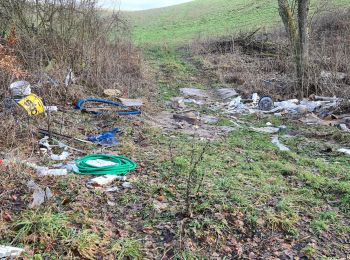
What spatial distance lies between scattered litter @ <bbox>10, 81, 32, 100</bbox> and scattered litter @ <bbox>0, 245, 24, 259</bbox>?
13.0 ft

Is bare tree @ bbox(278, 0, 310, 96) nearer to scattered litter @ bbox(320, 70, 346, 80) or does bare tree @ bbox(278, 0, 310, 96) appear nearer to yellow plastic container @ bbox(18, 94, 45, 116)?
scattered litter @ bbox(320, 70, 346, 80)

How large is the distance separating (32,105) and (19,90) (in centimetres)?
51

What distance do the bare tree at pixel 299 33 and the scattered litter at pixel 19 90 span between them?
6546 mm

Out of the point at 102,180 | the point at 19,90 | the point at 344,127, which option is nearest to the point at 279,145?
the point at 344,127

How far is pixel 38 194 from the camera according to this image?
11.0ft

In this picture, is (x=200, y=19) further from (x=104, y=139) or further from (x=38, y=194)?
(x=38, y=194)

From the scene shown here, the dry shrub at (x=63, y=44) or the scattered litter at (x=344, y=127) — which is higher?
the dry shrub at (x=63, y=44)

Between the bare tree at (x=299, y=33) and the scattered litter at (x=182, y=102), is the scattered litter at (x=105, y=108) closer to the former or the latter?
the scattered litter at (x=182, y=102)

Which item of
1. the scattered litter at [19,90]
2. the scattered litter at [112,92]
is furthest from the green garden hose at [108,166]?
the scattered litter at [112,92]

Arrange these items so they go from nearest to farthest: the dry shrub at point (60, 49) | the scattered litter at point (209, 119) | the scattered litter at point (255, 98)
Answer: the dry shrub at point (60, 49) < the scattered litter at point (209, 119) < the scattered litter at point (255, 98)

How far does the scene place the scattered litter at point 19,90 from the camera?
20.1 ft

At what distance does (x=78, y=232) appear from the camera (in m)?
2.96

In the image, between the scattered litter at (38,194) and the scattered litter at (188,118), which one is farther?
the scattered litter at (188,118)

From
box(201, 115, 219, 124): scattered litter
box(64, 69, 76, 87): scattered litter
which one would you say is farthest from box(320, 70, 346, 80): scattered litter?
box(64, 69, 76, 87): scattered litter
